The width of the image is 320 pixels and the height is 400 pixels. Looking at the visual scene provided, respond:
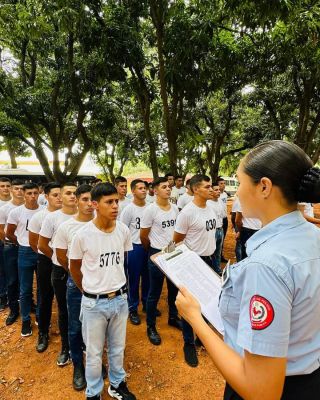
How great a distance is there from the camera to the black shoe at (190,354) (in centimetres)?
367

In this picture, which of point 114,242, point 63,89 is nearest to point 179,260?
point 114,242

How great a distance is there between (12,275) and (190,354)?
3.13 meters

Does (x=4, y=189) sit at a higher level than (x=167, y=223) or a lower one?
higher

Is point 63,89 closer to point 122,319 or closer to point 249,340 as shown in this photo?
point 122,319

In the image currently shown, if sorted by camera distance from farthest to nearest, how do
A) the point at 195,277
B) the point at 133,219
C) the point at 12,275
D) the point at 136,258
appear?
1. the point at 133,219
2. the point at 136,258
3. the point at 12,275
4. the point at 195,277

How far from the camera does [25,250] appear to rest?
14.8 feet

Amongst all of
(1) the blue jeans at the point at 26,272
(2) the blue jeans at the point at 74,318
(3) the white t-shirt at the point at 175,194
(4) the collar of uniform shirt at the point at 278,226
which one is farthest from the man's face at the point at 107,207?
(3) the white t-shirt at the point at 175,194

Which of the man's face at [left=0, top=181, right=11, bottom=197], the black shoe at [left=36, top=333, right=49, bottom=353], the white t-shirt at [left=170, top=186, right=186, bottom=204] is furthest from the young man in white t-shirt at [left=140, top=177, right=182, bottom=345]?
the white t-shirt at [left=170, top=186, right=186, bottom=204]

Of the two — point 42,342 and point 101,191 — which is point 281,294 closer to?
point 101,191


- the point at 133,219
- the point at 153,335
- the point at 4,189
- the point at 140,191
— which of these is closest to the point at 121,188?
the point at 140,191

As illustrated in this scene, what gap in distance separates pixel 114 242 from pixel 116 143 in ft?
49.9

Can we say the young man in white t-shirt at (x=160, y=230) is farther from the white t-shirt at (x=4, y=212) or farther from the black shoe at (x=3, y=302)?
the black shoe at (x=3, y=302)

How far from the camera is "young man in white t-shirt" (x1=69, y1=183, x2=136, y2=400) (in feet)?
9.10


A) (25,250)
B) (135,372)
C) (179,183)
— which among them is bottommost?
(135,372)
